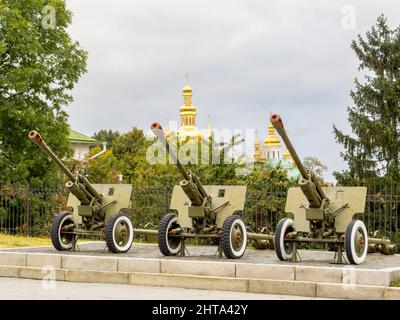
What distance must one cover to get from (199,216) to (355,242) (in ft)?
9.88

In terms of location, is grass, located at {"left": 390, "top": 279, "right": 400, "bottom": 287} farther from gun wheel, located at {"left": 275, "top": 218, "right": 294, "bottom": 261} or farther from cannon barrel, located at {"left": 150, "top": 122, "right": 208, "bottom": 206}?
cannon barrel, located at {"left": 150, "top": 122, "right": 208, "bottom": 206}

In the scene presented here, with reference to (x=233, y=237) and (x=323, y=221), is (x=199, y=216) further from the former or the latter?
(x=323, y=221)

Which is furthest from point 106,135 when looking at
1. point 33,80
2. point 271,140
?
point 33,80

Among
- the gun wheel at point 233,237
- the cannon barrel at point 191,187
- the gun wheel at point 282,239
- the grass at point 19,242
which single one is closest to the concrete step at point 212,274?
the gun wheel at point 233,237

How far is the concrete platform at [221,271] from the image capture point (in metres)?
12.2

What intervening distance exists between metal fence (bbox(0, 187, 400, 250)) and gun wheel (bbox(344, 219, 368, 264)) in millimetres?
3314

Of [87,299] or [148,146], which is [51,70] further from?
[87,299]

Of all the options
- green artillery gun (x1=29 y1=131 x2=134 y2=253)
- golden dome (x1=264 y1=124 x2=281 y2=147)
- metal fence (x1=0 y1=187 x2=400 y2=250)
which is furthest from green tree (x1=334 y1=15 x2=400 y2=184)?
golden dome (x1=264 y1=124 x2=281 y2=147)

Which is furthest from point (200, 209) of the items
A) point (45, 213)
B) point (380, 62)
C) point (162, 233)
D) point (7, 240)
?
point (380, 62)

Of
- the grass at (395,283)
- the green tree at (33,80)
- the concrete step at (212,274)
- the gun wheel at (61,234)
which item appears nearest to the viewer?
the grass at (395,283)

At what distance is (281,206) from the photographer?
71.2ft

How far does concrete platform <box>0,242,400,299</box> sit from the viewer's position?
12.2 m

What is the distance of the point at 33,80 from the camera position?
35.2 m

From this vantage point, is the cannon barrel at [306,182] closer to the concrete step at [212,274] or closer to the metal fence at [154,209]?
the concrete step at [212,274]
